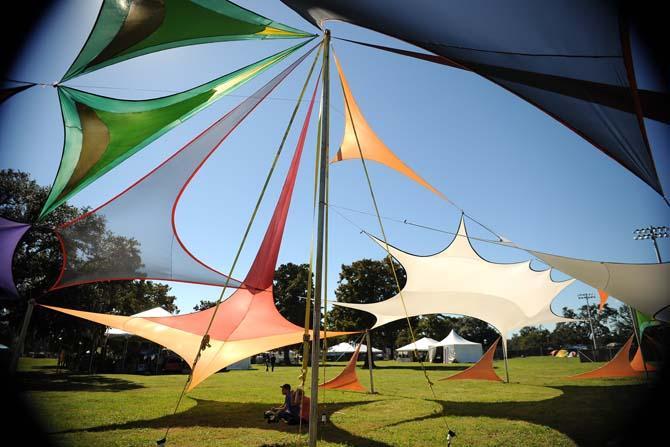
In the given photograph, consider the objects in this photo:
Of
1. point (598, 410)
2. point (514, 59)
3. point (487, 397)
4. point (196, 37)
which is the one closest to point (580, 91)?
point (514, 59)

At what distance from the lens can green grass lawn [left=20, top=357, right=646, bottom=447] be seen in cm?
491

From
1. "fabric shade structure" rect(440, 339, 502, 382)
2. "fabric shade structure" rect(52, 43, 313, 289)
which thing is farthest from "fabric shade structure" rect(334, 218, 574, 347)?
"fabric shade structure" rect(52, 43, 313, 289)

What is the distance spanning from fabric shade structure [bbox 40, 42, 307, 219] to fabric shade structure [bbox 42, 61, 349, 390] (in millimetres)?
1909

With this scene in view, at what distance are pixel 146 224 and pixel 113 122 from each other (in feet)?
6.07

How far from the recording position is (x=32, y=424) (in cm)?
492

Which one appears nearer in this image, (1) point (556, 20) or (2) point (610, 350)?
(1) point (556, 20)

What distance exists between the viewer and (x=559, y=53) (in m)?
2.24

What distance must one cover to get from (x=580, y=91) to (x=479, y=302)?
1014 cm

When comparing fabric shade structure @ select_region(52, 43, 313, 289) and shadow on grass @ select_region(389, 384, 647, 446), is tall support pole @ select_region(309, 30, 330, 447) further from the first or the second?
shadow on grass @ select_region(389, 384, 647, 446)

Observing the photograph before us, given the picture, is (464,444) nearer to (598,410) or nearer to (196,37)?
(598,410)

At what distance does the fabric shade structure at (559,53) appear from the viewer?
2021 mm

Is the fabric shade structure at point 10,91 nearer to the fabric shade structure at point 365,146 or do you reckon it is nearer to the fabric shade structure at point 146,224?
the fabric shade structure at point 146,224

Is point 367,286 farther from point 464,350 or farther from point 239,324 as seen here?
point 239,324

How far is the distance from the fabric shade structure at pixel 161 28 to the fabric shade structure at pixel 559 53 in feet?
5.28
